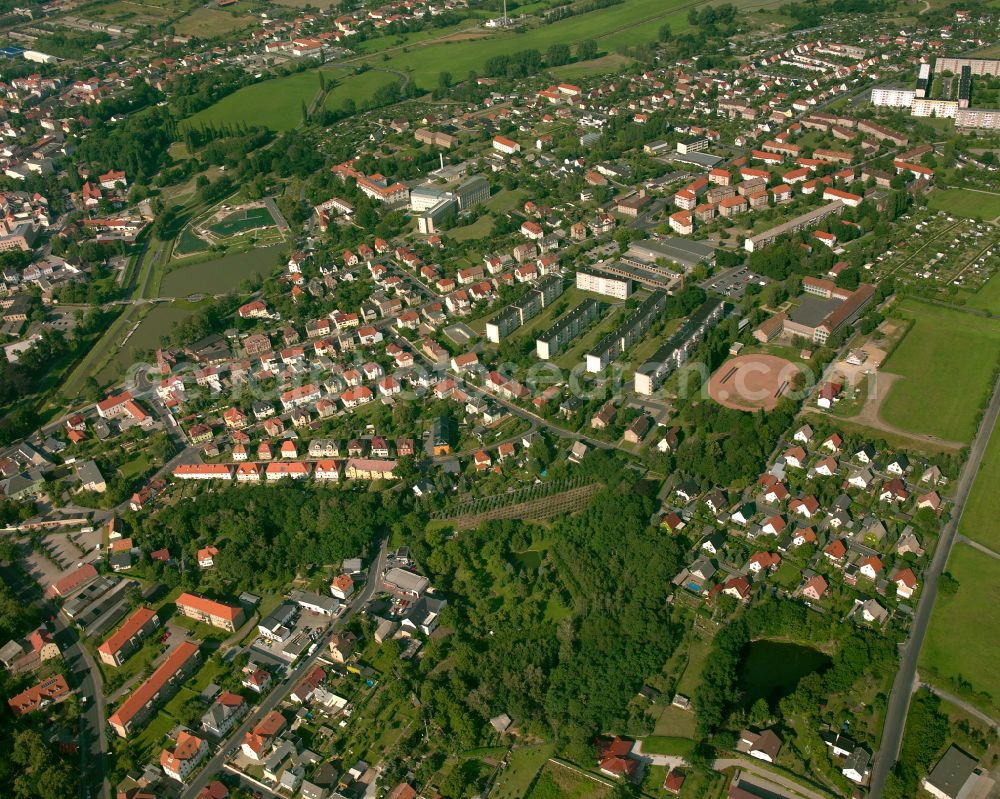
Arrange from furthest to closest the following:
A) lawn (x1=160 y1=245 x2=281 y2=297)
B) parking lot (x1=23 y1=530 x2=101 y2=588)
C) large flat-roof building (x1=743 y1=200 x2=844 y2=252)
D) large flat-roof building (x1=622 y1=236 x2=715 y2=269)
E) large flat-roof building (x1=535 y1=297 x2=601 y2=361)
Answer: lawn (x1=160 y1=245 x2=281 y2=297) < large flat-roof building (x1=743 y1=200 x2=844 y2=252) < large flat-roof building (x1=622 y1=236 x2=715 y2=269) < large flat-roof building (x1=535 y1=297 x2=601 y2=361) < parking lot (x1=23 y1=530 x2=101 y2=588)

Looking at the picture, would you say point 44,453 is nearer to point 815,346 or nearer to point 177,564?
point 177,564

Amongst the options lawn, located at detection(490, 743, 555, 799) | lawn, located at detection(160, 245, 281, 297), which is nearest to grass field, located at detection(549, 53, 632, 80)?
lawn, located at detection(160, 245, 281, 297)

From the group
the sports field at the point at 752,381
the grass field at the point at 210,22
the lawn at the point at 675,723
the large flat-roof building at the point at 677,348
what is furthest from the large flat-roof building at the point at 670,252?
the grass field at the point at 210,22

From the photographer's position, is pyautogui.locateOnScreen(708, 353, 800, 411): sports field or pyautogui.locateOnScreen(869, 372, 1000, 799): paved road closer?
pyautogui.locateOnScreen(869, 372, 1000, 799): paved road

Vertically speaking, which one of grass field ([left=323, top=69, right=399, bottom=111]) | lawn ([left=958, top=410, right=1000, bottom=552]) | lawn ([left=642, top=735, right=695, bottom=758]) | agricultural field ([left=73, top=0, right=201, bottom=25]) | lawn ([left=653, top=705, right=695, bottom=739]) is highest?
agricultural field ([left=73, top=0, right=201, bottom=25])

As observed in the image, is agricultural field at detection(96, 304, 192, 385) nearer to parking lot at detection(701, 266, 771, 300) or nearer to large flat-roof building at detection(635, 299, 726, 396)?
large flat-roof building at detection(635, 299, 726, 396)

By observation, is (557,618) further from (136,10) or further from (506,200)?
(136,10)

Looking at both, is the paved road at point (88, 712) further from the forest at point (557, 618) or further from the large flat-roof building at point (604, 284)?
the large flat-roof building at point (604, 284)
